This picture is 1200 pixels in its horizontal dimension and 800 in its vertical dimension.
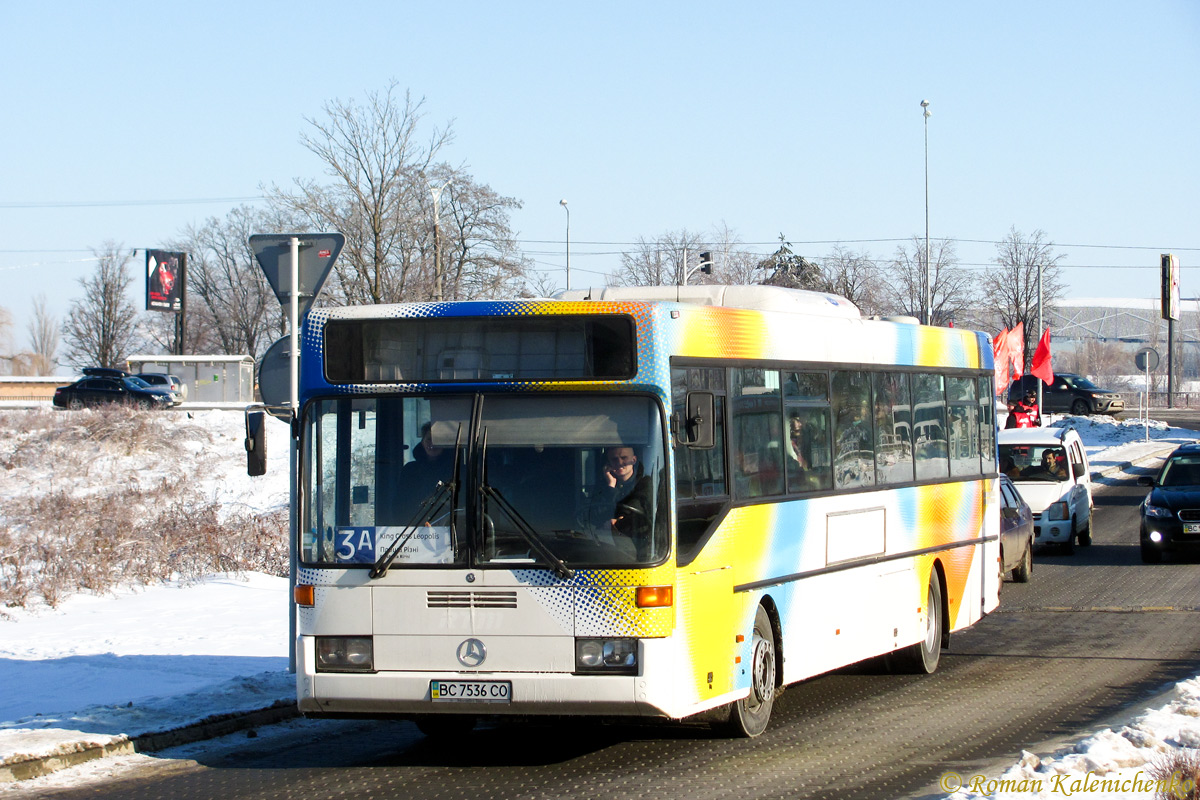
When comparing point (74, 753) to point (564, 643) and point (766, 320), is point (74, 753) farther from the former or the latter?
point (766, 320)

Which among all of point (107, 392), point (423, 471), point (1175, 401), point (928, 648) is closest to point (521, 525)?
point (423, 471)

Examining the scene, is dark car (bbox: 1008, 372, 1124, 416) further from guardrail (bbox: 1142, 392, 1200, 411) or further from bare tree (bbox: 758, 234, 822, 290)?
guardrail (bbox: 1142, 392, 1200, 411)

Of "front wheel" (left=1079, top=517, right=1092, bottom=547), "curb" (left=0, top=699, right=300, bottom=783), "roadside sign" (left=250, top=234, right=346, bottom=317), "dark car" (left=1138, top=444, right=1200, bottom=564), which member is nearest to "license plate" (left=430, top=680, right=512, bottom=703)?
"curb" (left=0, top=699, right=300, bottom=783)

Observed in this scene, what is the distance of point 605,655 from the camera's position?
761cm

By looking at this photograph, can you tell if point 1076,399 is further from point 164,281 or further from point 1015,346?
point 164,281

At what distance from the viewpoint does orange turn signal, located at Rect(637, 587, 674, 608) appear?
7.58m

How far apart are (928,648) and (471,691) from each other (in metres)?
5.43

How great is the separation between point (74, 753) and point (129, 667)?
2.91 m

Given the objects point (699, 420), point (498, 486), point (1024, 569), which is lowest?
point (1024, 569)

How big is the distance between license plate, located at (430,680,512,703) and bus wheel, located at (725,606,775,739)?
1.66 meters

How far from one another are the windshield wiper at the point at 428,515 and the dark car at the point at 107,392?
155 feet

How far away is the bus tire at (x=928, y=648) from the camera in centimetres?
1162

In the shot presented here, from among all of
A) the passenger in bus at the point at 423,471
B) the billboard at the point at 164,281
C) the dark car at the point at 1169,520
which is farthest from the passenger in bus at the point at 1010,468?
the billboard at the point at 164,281

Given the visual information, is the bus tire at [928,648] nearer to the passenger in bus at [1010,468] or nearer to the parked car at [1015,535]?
the parked car at [1015,535]
